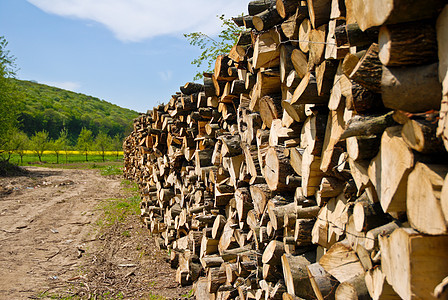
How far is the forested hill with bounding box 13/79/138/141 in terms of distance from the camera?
65188 mm

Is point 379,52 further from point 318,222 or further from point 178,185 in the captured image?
point 178,185

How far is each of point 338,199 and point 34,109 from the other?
74741mm

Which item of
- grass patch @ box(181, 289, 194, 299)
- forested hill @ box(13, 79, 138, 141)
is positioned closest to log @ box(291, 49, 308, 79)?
grass patch @ box(181, 289, 194, 299)

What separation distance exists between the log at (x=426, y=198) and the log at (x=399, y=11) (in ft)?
1.51

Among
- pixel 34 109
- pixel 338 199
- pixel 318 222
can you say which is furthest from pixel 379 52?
pixel 34 109

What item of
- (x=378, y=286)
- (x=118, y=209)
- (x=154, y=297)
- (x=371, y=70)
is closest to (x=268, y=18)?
(x=371, y=70)

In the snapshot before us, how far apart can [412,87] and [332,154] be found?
59 cm

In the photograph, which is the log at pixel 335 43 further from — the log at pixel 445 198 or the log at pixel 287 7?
the log at pixel 445 198

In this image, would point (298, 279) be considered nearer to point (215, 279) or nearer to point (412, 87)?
point (412, 87)

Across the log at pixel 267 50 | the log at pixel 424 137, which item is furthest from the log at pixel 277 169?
the log at pixel 424 137

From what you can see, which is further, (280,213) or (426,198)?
(280,213)

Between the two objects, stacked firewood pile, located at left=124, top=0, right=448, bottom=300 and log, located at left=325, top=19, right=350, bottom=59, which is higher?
log, located at left=325, top=19, right=350, bottom=59

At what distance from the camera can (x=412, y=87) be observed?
107 cm

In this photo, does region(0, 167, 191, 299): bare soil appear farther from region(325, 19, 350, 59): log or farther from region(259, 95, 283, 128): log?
region(325, 19, 350, 59): log
